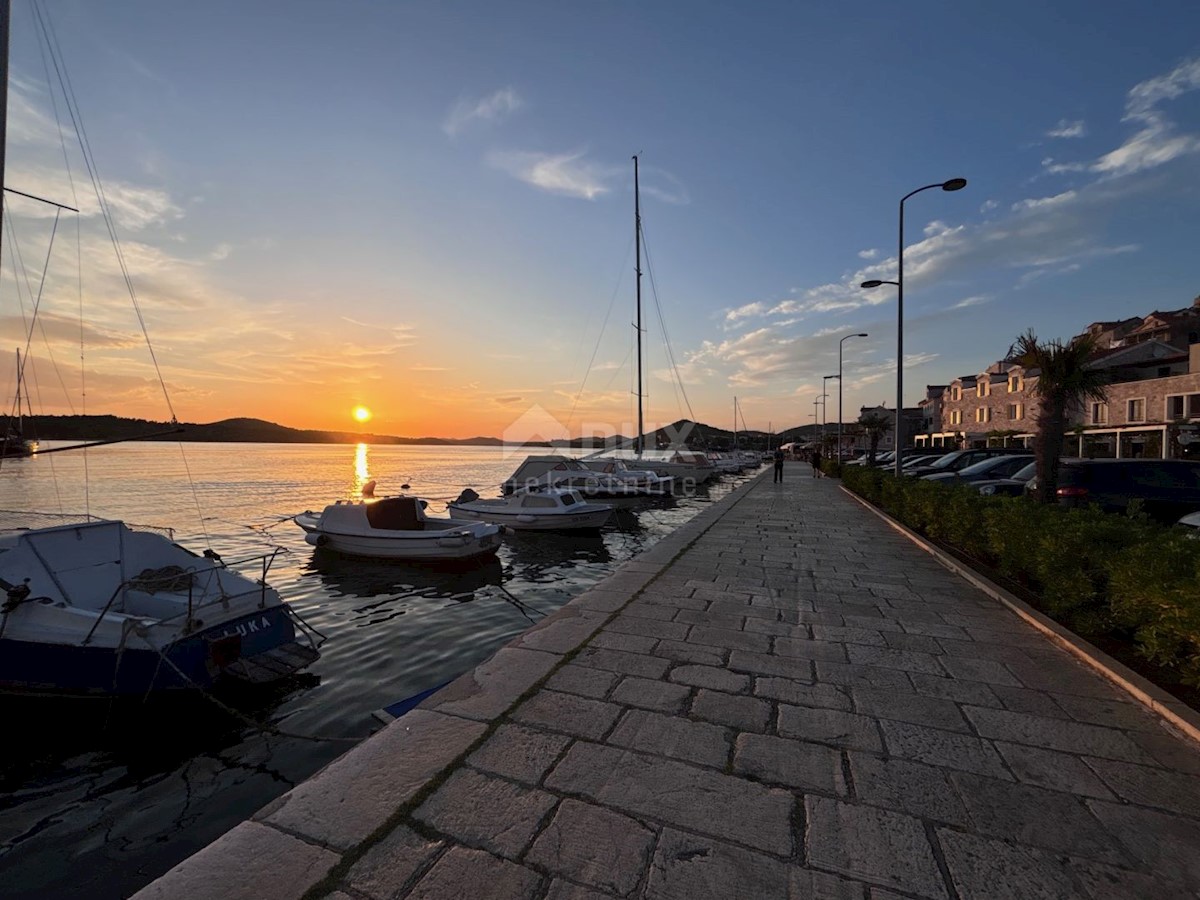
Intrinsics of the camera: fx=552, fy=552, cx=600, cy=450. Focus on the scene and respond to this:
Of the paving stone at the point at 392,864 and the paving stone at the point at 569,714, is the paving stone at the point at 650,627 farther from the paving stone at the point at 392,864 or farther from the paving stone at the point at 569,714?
the paving stone at the point at 392,864

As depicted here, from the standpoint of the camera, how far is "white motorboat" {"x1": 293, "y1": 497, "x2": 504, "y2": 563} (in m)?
14.3

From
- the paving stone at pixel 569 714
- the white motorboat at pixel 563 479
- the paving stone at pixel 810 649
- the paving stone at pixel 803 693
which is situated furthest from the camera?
the white motorboat at pixel 563 479

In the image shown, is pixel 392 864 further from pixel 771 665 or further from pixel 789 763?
pixel 771 665

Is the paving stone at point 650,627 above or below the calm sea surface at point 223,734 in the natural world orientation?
above

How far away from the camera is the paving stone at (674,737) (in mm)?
3217

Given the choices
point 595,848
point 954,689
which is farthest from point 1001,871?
point 954,689

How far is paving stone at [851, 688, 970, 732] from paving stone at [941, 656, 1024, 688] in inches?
26.4

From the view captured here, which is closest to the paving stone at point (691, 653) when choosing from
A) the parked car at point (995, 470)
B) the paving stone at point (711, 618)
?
the paving stone at point (711, 618)

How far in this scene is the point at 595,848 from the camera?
246cm

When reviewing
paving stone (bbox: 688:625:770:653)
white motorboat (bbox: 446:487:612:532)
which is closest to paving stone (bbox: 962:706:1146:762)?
paving stone (bbox: 688:625:770:653)

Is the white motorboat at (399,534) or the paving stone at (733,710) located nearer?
the paving stone at (733,710)

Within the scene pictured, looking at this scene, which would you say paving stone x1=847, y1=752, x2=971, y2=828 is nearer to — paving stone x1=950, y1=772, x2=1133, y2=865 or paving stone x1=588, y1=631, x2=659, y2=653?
paving stone x1=950, y1=772, x2=1133, y2=865

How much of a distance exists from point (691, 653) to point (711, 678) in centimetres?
56

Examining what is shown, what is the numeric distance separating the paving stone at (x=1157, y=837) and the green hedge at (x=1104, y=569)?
168cm
